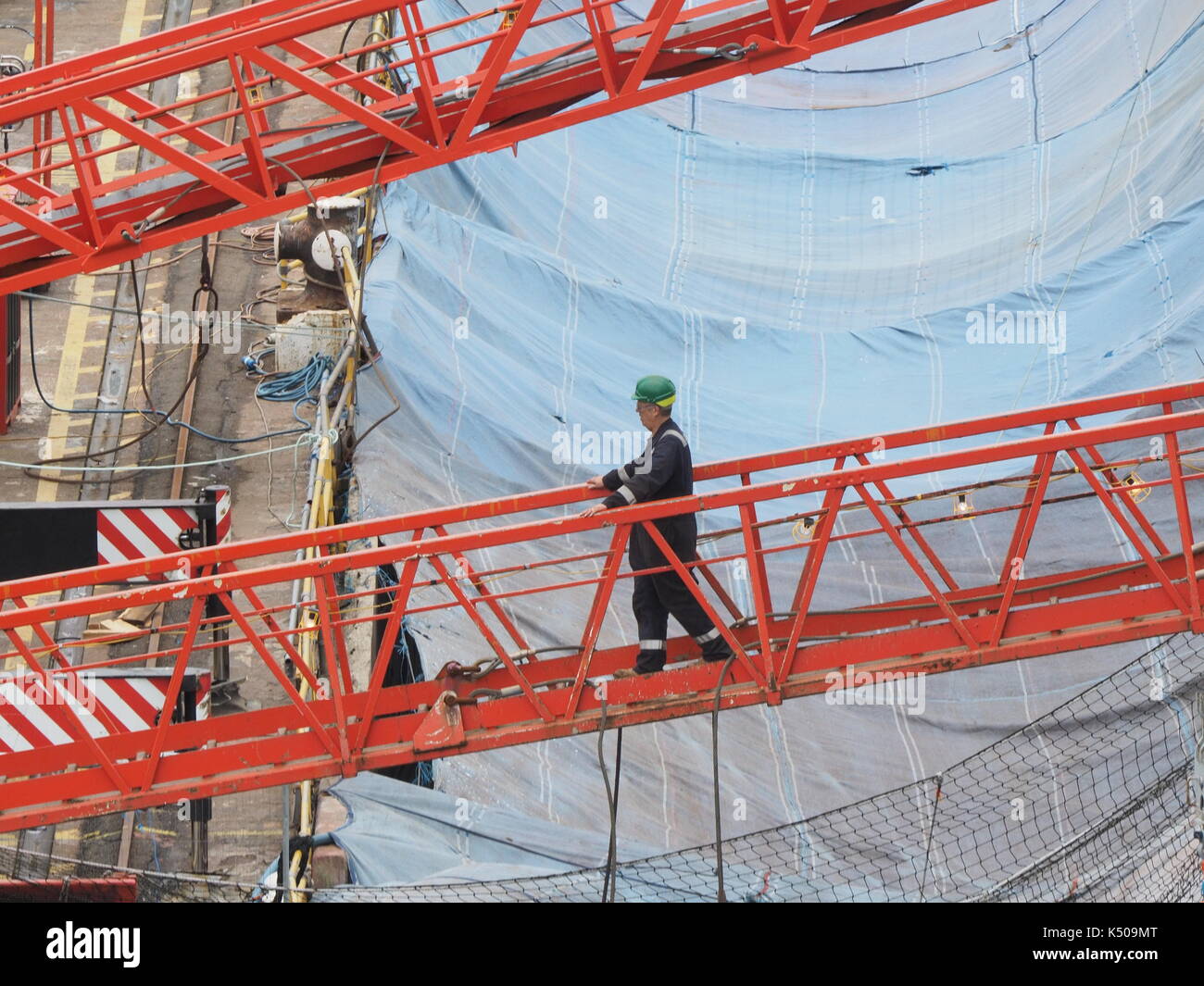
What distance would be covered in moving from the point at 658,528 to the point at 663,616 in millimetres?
655

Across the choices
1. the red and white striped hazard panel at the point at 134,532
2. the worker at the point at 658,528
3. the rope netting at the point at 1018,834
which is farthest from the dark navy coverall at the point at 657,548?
the red and white striped hazard panel at the point at 134,532

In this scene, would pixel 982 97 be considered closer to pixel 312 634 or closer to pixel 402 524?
pixel 312 634

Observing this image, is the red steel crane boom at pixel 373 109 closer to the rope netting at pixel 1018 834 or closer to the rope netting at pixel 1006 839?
the rope netting at pixel 1006 839

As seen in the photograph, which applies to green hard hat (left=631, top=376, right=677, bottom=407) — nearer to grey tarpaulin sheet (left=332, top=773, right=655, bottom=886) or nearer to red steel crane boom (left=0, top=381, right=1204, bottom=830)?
red steel crane boom (left=0, top=381, right=1204, bottom=830)

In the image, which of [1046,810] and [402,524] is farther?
[1046,810]

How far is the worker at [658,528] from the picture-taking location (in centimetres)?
977

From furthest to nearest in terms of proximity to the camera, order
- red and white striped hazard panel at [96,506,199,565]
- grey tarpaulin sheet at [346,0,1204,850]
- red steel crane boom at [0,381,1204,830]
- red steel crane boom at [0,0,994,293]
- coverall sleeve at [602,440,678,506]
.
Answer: grey tarpaulin sheet at [346,0,1204,850] < red and white striped hazard panel at [96,506,199,565] < red steel crane boom at [0,0,994,293] < coverall sleeve at [602,440,678,506] < red steel crane boom at [0,381,1204,830]

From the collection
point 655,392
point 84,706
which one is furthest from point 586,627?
point 84,706

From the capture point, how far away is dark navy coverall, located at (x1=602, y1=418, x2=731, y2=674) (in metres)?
9.77

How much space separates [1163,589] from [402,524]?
186 inches

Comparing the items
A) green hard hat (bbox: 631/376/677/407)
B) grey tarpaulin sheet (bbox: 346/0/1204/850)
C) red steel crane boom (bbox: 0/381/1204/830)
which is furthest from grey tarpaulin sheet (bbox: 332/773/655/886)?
green hard hat (bbox: 631/376/677/407)

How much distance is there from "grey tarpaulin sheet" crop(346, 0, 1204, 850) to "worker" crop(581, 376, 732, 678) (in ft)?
7.61
